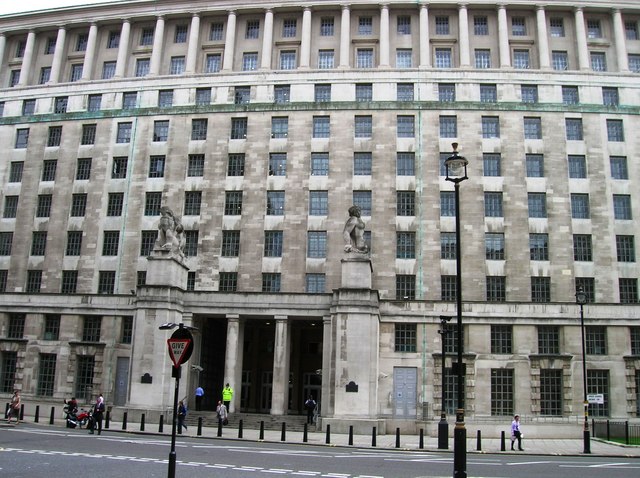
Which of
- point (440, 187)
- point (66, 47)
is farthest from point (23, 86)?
point (440, 187)

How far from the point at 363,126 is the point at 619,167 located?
20.5m

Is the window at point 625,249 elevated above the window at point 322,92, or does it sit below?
A: below

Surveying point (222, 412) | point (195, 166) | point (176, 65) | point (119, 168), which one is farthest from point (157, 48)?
point (222, 412)

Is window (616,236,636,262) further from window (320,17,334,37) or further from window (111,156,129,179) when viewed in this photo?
window (111,156,129,179)

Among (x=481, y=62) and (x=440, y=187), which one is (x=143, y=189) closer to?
(x=440, y=187)

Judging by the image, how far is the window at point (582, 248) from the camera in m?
48.6

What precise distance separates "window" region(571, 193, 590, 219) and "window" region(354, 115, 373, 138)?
16804 millimetres

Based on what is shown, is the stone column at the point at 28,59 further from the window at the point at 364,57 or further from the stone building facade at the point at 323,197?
the window at the point at 364,57

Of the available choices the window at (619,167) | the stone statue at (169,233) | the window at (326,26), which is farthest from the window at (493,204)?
the stone statue at (169,233)

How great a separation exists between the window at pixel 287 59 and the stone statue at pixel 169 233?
1912cm

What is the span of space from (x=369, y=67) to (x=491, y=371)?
2713 centimetres

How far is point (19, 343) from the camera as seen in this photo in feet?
169

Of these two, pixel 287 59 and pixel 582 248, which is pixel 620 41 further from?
pixel 287 59

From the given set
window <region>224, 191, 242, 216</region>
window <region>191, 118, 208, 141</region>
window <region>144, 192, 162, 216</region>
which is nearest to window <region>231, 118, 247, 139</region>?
window <region>191, 118, 208, 141</region>
